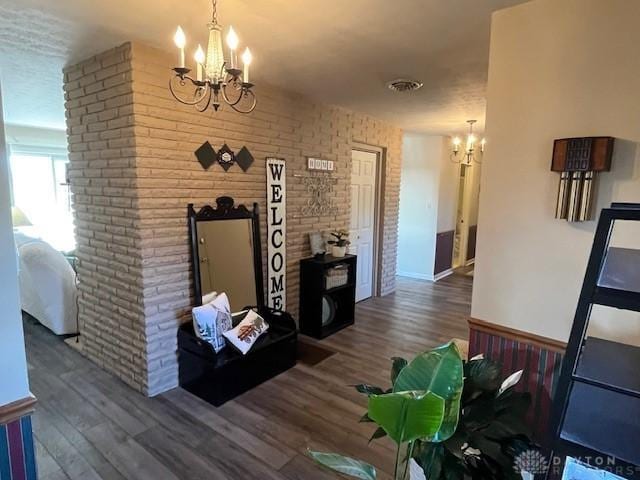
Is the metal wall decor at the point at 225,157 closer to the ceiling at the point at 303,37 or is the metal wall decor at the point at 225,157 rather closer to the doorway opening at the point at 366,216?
the ceiling at the point at 303,37

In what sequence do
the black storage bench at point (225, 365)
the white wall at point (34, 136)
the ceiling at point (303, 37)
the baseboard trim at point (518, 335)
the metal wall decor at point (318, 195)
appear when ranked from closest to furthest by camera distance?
the baseboard trim at point (518, 335) < the ceiling at point (303, 37) < the black storage bench at point (225, 365) < the metal wall decor at point (318, 195) < the white wall at point (34, 136)

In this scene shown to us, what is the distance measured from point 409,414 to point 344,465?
271mm

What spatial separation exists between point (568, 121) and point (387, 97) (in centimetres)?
224

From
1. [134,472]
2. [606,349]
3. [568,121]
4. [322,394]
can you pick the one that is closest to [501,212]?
[568,121]

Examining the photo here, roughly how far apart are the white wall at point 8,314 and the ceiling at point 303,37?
1195mm

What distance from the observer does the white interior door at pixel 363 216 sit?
4836mm

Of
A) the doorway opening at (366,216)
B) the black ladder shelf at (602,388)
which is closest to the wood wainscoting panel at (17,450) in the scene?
the black ladder shelf at (602,388)

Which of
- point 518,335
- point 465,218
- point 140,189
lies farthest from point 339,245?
point 465,218

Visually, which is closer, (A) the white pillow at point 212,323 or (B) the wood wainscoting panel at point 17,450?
(B) the wood wainscoting panel at point 17,450

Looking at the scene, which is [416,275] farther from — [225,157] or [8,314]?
[8,314]

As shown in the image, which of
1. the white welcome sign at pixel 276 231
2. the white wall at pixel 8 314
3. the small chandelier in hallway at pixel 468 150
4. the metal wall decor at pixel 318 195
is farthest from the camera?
the small chandelier in hallway at pixel 468 150

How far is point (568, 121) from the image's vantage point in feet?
5.34

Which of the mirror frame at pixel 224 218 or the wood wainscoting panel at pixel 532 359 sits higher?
the mirror frame at pixel 224 218

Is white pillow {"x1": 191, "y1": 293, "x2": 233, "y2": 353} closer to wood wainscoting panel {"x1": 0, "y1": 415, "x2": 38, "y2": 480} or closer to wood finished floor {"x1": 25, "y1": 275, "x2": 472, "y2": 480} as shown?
wood finished floor {"x1": 25, "y1": 275, "x2": 472, "y2": 480}
